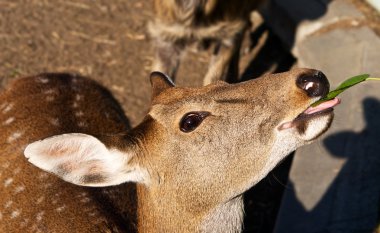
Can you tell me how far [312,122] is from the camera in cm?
282

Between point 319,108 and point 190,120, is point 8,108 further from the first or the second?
point 319,108

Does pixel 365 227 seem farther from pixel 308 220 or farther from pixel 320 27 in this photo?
pixel 320 27

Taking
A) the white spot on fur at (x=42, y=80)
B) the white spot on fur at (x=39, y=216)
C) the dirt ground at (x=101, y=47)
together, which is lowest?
the dirt ground at (x=101, y=47)

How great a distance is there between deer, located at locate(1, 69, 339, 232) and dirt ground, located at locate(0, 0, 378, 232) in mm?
3002

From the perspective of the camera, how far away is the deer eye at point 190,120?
9.64 ft

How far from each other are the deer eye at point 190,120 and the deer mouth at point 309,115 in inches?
13.3

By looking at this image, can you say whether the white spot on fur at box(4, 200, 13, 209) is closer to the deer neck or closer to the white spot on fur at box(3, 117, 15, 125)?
the white spot on fur at box(3, 117, 15, 125)

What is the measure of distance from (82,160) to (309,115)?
0.95 m

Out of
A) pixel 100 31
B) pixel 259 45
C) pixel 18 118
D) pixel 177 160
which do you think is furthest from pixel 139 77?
pixel 177 160

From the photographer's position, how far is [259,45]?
7.09 m

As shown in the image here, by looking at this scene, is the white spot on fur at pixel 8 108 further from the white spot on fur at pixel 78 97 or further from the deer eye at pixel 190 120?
the deer eye at pixel 190 120

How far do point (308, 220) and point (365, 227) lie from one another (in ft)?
1.18

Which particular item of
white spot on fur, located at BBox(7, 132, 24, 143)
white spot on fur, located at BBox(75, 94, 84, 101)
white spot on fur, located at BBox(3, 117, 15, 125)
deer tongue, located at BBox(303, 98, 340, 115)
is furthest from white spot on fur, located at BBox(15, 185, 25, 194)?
deer tongue, located at BBox(303, 98, 340, 115)

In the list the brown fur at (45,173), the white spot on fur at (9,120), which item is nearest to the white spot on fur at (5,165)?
the brown fur at (45,173)
